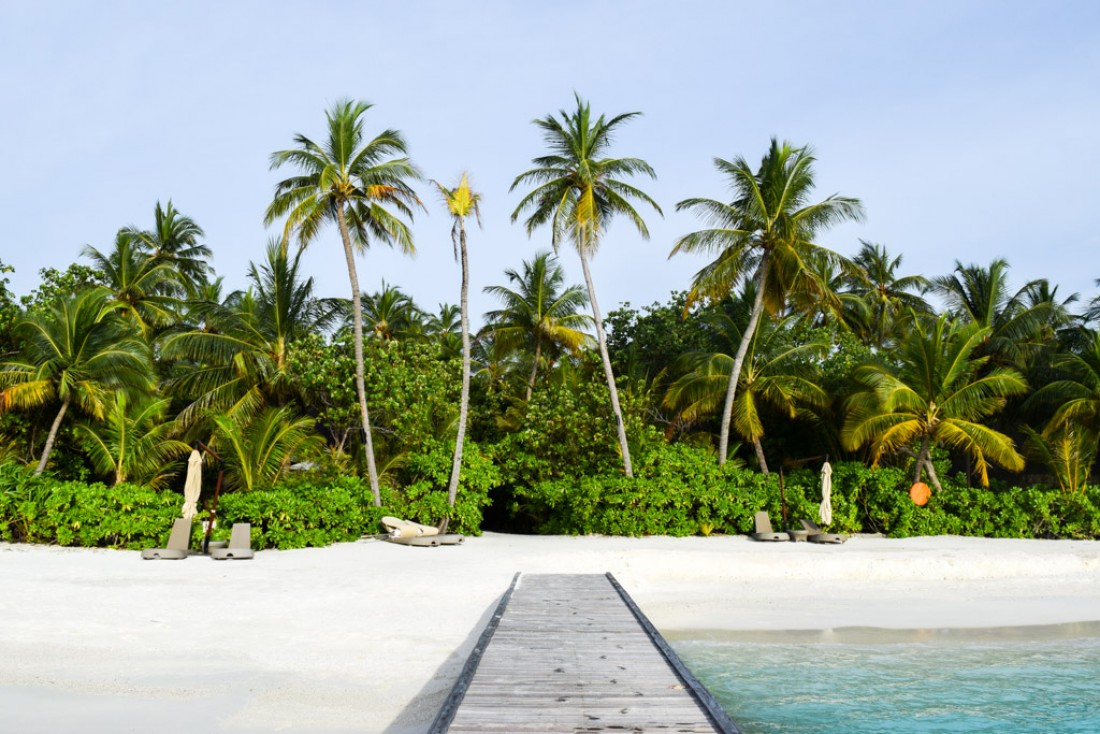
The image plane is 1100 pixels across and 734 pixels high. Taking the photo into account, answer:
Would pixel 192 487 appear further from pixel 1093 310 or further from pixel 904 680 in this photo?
pixel 1093 310

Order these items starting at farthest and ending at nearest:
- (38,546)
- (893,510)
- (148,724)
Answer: (893,510)
(38,546)
(148,724)

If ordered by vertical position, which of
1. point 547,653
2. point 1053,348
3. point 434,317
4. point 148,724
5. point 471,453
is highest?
point 434,317

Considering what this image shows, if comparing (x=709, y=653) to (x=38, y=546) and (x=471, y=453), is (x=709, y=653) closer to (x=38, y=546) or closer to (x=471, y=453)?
(x=471, y=453)

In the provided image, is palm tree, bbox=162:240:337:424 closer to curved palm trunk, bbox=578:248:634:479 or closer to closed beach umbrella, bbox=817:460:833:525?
curved palm trunk, bbox=578:248:634:479

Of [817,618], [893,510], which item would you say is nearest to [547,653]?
[817,618]

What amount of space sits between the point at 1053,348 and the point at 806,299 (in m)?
10.1

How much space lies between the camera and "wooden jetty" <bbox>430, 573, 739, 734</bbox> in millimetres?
4828

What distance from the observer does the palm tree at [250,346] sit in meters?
22.4

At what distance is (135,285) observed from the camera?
91.8ft

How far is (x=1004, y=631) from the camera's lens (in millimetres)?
11078

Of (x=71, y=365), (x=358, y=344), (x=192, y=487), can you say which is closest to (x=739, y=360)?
(x=358, y=344)

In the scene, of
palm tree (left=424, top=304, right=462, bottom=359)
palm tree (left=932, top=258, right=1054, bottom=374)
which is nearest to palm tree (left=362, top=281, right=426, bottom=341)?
palm tree (left=424, top=304, right=462, bottom=359)

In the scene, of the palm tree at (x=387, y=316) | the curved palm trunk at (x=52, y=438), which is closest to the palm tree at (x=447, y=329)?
the palm tree at (x=387, y=316)

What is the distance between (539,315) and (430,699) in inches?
840
